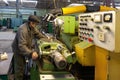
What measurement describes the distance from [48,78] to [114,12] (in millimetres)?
901

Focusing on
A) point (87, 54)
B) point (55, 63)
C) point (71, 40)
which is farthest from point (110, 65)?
point (71, 40)

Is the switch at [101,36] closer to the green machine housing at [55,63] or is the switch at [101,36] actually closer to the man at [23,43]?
the green machine housing at [55,63]

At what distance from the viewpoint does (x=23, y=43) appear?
2.66m

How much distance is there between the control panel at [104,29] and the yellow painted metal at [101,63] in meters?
0.07

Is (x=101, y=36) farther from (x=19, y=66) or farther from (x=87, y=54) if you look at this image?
(x=19, y=66)

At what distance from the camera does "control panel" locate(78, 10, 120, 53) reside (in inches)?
50.5

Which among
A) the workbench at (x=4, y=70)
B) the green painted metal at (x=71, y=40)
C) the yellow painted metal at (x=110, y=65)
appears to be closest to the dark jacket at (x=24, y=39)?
the workbench at (x=4, y=70)

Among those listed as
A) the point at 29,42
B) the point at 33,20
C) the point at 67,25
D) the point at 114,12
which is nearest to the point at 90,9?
the point at 67,25

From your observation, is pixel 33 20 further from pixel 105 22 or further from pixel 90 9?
pixel 105 22

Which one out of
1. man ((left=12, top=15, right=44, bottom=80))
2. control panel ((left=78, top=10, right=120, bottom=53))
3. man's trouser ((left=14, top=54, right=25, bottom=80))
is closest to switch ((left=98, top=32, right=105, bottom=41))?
control panel ((left=78, top=10, right=120, bottom=53))

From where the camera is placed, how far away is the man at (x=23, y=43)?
2.64 meters

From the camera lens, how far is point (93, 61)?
73.2 inches

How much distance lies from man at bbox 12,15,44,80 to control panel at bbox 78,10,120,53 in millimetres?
876

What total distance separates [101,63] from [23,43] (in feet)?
4.42
